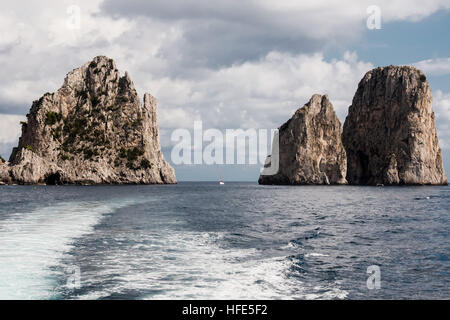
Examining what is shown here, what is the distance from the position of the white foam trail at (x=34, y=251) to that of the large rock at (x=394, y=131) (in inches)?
6348

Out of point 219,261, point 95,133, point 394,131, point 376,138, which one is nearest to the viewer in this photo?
point 219,261

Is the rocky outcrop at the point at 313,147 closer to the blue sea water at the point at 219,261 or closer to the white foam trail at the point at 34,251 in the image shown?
the blue sea water at the point at 219,261

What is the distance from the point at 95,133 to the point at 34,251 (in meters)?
168

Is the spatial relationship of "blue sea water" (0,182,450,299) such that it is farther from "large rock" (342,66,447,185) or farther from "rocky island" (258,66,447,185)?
"large rock" (342,66,447,185)

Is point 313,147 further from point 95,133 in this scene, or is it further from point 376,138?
point 95,133

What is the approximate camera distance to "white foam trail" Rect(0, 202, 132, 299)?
39.9 feet

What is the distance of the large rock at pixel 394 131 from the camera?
164m

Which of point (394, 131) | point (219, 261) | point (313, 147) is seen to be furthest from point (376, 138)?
point (219, 261)

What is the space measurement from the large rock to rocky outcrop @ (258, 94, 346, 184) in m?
17.7

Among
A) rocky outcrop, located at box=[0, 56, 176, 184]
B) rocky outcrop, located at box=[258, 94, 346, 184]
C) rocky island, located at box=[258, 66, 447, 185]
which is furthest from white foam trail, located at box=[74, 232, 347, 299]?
rocky island, located at box=[258, 66, 447, 185]

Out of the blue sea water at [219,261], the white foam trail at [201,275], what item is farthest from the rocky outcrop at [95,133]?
the white foam trail at [201,275]

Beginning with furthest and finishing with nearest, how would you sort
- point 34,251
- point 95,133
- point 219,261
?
point 95,133
point 34,251
point 219,261

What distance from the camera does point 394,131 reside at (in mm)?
174750
